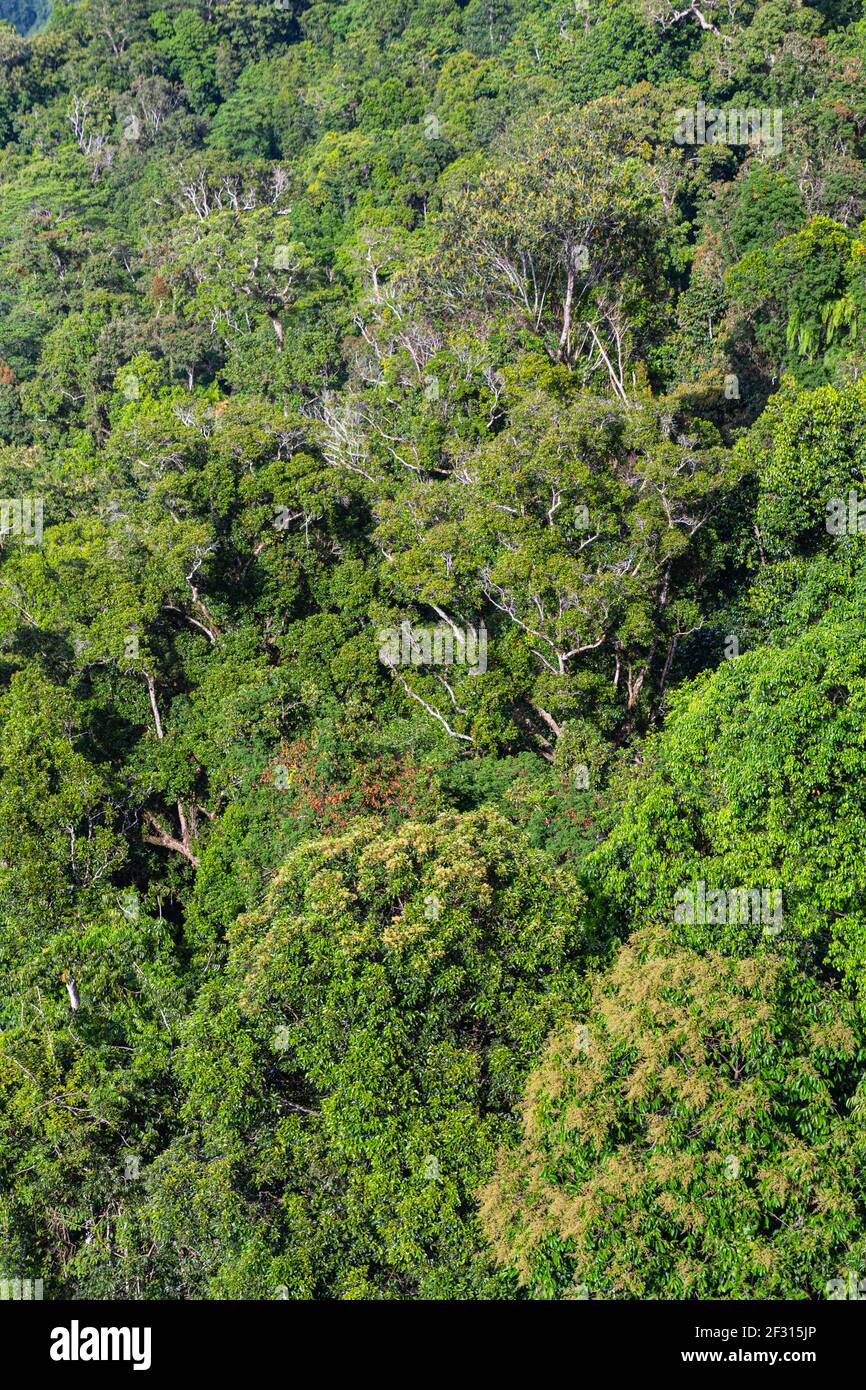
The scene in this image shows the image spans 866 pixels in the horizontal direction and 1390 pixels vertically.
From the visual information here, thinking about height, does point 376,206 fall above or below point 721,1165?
above

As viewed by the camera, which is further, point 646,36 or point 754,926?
point 646,36

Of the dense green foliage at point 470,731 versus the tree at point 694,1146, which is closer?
the tree at point 694,1146

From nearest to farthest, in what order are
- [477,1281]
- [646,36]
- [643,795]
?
[477,1281] → [643,795] → [646,36]

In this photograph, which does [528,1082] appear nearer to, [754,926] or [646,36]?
[754,926]

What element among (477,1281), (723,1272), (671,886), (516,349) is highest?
(516,349)

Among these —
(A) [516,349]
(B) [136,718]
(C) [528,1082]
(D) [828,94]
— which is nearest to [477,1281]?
(C) [528,1082]

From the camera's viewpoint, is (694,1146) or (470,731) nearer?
(694,1146)

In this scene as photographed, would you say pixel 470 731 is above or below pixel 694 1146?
above

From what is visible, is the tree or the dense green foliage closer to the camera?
the tree
